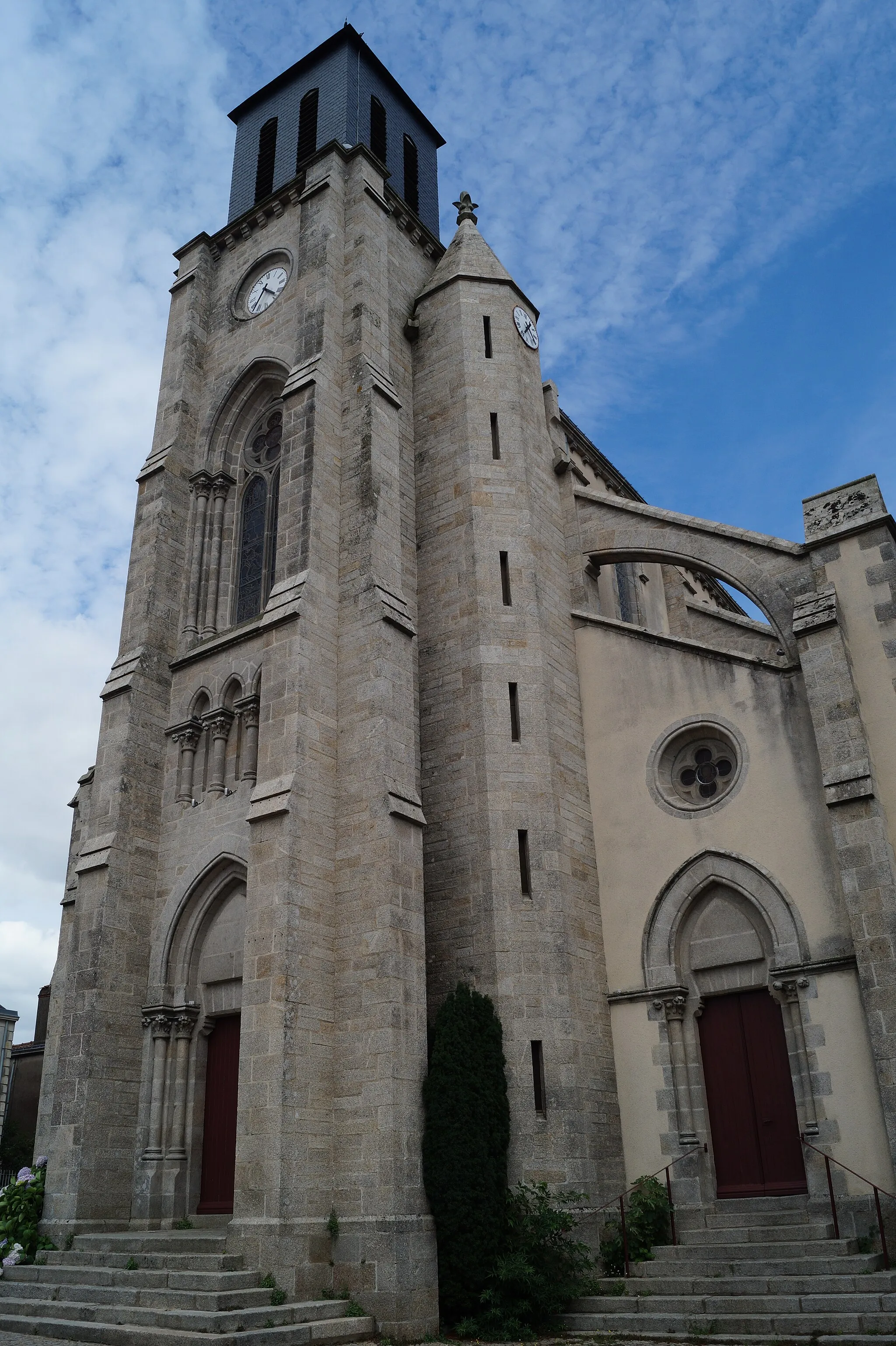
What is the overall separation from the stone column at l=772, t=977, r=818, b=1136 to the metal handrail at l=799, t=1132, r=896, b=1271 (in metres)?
0.19

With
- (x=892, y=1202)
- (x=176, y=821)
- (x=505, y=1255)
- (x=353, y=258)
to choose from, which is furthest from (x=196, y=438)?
(x=892, y=1202)

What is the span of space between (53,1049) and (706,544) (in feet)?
41.0

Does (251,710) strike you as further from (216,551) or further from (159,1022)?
(159,1022)

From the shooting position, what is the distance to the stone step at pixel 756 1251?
11.7m

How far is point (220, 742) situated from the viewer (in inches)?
647

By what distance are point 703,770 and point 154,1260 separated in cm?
932

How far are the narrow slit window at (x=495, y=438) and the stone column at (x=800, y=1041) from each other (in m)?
9.17

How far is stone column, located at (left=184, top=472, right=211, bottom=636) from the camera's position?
60.0 feet

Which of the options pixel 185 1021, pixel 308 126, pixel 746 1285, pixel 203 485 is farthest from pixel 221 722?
pixel 308 126

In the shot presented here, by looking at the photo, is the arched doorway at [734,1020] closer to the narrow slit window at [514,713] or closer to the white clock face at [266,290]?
the narrow slit window at [514,713]

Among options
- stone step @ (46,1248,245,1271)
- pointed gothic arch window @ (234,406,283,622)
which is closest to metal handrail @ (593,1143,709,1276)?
stone step @ (46,1248,245,1271)

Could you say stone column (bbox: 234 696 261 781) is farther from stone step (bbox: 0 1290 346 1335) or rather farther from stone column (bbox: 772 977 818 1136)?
stone column (bbox: 772 977 818 1136)

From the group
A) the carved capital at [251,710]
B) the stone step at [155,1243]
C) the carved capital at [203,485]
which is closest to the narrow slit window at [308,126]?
the carved capital at [203,485]

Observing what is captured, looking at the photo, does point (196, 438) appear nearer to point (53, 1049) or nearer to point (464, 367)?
point (464, 367)
